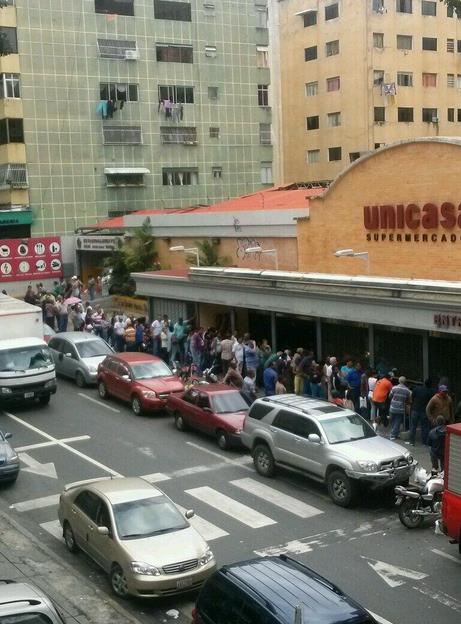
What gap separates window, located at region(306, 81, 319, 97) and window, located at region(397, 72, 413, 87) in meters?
5.83

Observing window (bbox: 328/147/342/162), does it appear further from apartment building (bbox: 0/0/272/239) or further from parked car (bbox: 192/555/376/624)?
parked car (bbox: 192/555/376/624)

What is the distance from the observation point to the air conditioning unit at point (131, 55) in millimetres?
54250

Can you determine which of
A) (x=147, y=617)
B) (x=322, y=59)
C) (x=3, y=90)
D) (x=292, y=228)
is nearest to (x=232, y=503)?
(x=147, y=617)

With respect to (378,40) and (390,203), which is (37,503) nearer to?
(390,203)

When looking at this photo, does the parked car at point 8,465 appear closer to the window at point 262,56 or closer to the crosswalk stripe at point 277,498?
the crosswalk stripe at point 277,498

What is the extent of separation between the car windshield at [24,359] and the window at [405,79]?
42284 mm

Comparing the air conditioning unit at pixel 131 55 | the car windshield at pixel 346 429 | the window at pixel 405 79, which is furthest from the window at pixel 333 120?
the car windshield at pixel 346 429

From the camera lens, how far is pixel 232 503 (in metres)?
17.7

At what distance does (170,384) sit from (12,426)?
443 centimetres

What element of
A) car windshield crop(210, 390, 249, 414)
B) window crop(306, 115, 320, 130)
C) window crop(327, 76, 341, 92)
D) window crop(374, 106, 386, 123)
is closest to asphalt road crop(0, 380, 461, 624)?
car windshield crop(210, 390, 249, 414)

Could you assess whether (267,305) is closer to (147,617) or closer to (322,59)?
(147,617)

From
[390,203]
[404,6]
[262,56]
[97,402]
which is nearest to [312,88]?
[262,56]

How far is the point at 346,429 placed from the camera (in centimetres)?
1806

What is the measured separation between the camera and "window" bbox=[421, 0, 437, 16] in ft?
202
